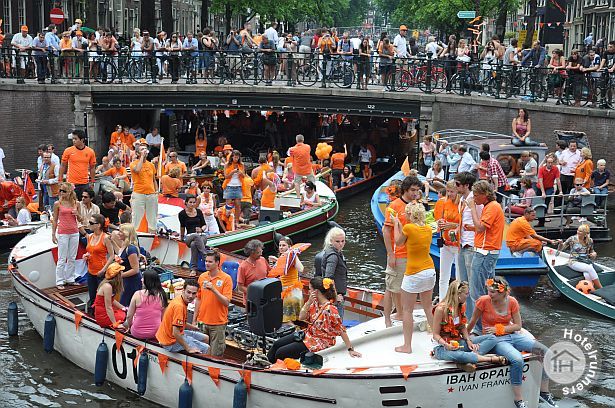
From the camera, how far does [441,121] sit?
86.7 feet

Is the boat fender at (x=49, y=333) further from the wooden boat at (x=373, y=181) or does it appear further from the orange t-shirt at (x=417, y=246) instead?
the wooden boat at (x=373, y=181)

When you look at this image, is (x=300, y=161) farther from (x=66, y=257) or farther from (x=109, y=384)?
(x=109, y=384)

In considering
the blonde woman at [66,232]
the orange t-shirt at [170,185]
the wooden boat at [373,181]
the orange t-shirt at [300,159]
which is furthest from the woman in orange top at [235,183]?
the wooden boat at [373,181]

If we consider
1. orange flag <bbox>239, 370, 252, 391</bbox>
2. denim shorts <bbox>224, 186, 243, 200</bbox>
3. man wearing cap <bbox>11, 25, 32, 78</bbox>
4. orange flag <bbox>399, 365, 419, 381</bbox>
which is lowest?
orange flag <bbox>239, 370, 252, 391</bbox>

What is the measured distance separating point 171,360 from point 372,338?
246 centimetres

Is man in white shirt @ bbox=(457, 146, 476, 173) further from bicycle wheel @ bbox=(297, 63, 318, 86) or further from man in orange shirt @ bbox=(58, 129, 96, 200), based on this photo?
bicycle wheel @ bbox=(297, 63, 318, 86)

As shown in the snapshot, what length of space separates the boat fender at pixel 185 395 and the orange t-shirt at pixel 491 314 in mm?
3566

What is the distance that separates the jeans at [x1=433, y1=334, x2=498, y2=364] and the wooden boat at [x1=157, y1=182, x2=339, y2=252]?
6.60 meters

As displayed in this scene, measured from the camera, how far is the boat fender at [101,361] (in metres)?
12.3

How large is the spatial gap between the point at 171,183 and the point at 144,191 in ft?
6.38

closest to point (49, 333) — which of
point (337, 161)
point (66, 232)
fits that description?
point (66, 232)

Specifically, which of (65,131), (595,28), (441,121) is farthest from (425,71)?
(595,28)

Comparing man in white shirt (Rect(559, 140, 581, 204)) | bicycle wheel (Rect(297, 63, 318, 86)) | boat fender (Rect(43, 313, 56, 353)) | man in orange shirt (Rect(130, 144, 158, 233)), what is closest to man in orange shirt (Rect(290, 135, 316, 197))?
man in orange shirt (Rect(130, 144, 158, 233))

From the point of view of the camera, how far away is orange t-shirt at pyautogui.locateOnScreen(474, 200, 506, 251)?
12117 millimetres
